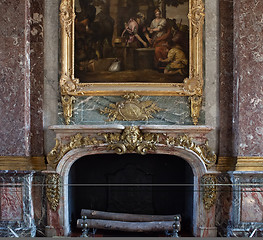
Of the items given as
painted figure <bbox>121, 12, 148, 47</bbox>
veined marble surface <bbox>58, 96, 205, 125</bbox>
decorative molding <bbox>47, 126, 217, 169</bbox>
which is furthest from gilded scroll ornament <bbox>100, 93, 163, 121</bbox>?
painted figure <bbox>121, 12, 148, 47</bbox>

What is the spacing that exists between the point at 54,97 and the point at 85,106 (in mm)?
517

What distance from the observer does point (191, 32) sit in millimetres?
6559

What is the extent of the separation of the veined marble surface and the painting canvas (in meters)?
0.29

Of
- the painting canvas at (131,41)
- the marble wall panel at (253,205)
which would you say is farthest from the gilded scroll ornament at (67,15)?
the marble wall panel at (253,205)

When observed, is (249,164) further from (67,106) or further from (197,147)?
(67,106)

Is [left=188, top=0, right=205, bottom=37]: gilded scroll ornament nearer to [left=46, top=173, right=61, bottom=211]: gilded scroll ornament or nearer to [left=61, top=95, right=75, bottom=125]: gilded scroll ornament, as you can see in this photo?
[left=61, top=95, right=75, bottom=125]: gilded scroll ornament

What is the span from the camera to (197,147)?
20.8 feet

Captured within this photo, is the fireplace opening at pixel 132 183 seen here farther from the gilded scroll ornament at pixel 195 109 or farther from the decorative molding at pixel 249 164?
the decorative molding at pixel 249 164

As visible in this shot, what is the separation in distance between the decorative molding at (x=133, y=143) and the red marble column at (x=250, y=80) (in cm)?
55

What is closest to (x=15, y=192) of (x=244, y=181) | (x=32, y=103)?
(x=32, y=103)

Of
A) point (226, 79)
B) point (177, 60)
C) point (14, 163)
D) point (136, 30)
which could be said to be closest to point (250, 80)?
point (226, 79)

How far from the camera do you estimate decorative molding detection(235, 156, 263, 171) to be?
6.17m

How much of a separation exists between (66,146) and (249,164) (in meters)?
2.77

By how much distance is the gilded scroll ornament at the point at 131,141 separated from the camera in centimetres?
629
